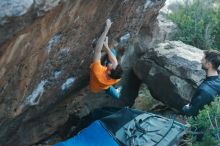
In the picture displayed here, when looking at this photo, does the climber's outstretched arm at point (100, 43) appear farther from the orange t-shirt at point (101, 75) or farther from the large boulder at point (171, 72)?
the large boulder at point (171, 72)

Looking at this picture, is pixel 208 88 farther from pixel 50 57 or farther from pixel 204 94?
pixel 50 57

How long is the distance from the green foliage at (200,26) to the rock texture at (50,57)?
3703 mm

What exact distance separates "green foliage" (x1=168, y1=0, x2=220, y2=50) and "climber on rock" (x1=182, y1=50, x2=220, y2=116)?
19.3 feet

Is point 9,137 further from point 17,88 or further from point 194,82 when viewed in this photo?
point 194,82

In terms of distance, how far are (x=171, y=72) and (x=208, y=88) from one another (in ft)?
A: 8.34

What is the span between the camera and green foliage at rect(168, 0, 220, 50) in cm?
1230

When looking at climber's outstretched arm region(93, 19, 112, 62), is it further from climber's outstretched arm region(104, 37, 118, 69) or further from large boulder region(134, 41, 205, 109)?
large boulder region(134, 41, 205, 109)

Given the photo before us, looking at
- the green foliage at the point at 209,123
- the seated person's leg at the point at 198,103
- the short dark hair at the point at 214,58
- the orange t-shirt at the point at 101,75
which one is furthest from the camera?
the orange t-shirt at the point at 101,75

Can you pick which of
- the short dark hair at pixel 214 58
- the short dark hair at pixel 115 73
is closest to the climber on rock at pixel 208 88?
the short dark hair at pixel 214 58

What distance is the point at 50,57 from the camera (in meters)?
5.61

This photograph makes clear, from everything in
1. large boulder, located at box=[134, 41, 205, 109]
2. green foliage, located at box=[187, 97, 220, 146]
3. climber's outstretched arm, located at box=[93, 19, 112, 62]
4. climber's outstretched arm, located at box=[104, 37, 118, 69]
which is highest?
climber's outstretched arm, located at box=[93, 19, 112, 62]

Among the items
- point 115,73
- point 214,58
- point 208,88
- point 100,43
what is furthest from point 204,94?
point 100,43

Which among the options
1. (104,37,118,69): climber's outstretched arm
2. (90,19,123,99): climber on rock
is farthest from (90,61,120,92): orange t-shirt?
(104,37,118,69): climber's outstretched arm

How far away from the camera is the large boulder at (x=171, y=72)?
8531 millimetres
